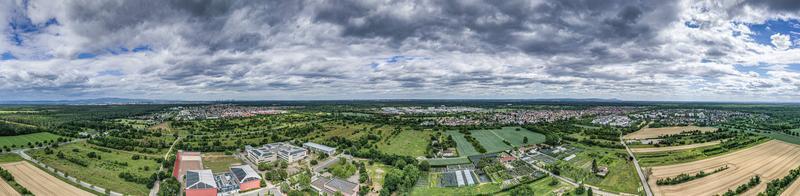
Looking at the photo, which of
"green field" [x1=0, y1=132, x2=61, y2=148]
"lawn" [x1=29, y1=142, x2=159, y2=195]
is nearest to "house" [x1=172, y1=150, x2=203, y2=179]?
"lawn" [x1=29, y1=142, x2=159, y2=195]

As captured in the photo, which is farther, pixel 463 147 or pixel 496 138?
pixel 496 138

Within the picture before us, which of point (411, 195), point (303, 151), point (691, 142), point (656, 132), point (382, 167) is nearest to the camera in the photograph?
point (411, 195)

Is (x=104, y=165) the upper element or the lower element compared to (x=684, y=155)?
lower

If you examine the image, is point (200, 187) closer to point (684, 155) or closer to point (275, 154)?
point (275, 154)

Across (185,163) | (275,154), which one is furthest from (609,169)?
(185,163)

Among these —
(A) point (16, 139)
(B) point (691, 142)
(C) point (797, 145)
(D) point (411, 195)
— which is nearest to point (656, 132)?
(B) point (691, 142)

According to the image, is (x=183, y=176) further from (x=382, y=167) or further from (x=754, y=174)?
(x=754, y=174)

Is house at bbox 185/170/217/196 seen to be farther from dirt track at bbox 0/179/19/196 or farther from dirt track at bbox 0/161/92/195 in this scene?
dirt track at bbox 0/179/19/196
